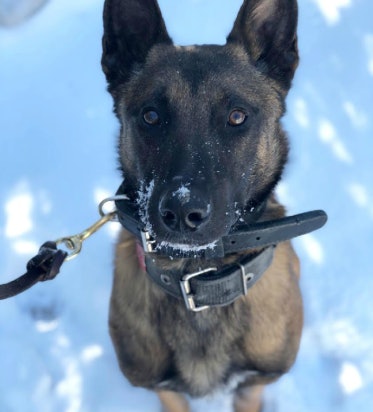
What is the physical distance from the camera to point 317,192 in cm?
405

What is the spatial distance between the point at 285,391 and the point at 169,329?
1258 mm

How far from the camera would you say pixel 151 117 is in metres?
2.35

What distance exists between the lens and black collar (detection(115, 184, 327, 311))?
2.21m

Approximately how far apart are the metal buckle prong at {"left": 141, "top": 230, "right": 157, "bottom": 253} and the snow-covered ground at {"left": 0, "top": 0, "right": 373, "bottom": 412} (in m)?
1.59

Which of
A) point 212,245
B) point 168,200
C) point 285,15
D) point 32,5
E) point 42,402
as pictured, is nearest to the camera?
point 168,200

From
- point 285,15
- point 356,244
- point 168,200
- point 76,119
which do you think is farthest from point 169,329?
point 76,119

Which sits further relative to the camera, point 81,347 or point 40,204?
point 40,204

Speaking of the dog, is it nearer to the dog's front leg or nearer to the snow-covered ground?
the dog's front leg

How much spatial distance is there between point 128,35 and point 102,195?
5.57 ft

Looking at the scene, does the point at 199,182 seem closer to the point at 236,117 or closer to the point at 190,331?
the point at 236,117

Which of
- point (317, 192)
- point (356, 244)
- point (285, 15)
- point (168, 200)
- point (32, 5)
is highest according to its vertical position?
point (32, 5)

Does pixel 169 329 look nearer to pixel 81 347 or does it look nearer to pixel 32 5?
pixel 81 347

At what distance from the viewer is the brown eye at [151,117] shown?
2.34 metres

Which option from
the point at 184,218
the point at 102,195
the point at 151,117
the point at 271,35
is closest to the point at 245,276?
the point at 184,218
